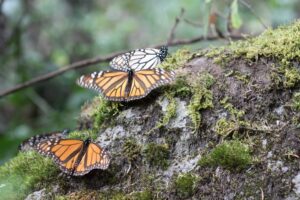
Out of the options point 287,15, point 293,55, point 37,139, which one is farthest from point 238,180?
point 287,15

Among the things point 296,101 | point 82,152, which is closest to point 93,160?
point 82,152

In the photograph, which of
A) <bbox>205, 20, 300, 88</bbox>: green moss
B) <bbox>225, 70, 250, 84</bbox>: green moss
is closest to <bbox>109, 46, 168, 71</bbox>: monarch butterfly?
<bbox>205, 20, 300, 88</bbox>: green moss

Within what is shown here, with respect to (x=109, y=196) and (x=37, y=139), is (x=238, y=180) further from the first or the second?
(x=37, y=139)

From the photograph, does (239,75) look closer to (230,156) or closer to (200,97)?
(200,97)

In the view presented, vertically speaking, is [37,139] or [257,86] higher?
[37,139]

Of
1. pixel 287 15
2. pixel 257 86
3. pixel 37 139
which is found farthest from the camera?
pixel 287 15

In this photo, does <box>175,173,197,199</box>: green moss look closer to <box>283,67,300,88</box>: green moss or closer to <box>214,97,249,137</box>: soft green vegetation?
<box>214,97,249,137</box>: soft green vegetation

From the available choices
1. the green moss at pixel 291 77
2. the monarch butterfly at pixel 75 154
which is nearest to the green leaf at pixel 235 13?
the green moss at pixel 291 77
